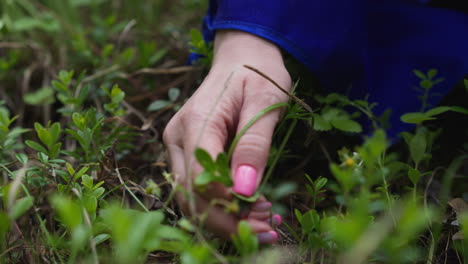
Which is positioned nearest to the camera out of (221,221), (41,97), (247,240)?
(247,240)

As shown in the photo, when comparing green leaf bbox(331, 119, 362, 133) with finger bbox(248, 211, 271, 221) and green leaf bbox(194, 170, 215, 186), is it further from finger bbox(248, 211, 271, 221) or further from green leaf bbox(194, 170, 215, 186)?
green leaf bbox(194, 170, 215, 186)

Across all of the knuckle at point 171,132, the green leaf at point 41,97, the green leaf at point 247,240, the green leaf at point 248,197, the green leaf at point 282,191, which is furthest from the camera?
the green leaf at point 41,97

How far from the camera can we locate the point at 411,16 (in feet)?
4.06

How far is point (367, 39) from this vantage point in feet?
4.08

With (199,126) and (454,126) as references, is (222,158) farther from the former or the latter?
(454,126)

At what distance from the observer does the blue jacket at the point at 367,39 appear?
1090 millimetres

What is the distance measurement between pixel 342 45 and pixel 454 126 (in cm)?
42

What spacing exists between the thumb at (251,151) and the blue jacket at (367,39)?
310 mm

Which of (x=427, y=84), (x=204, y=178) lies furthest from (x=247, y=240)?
(x=427, y=84)

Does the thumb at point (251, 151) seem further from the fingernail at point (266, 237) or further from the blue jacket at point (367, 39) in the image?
the blue jacket at point (367, 39)

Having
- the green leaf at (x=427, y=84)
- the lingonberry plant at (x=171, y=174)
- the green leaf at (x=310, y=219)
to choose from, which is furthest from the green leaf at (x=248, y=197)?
the green leaf at (x=427, y=84)

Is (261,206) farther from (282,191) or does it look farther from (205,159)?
(282,191)

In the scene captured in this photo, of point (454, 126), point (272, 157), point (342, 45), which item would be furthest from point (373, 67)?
point (272, 157)

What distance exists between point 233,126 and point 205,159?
23 cm
